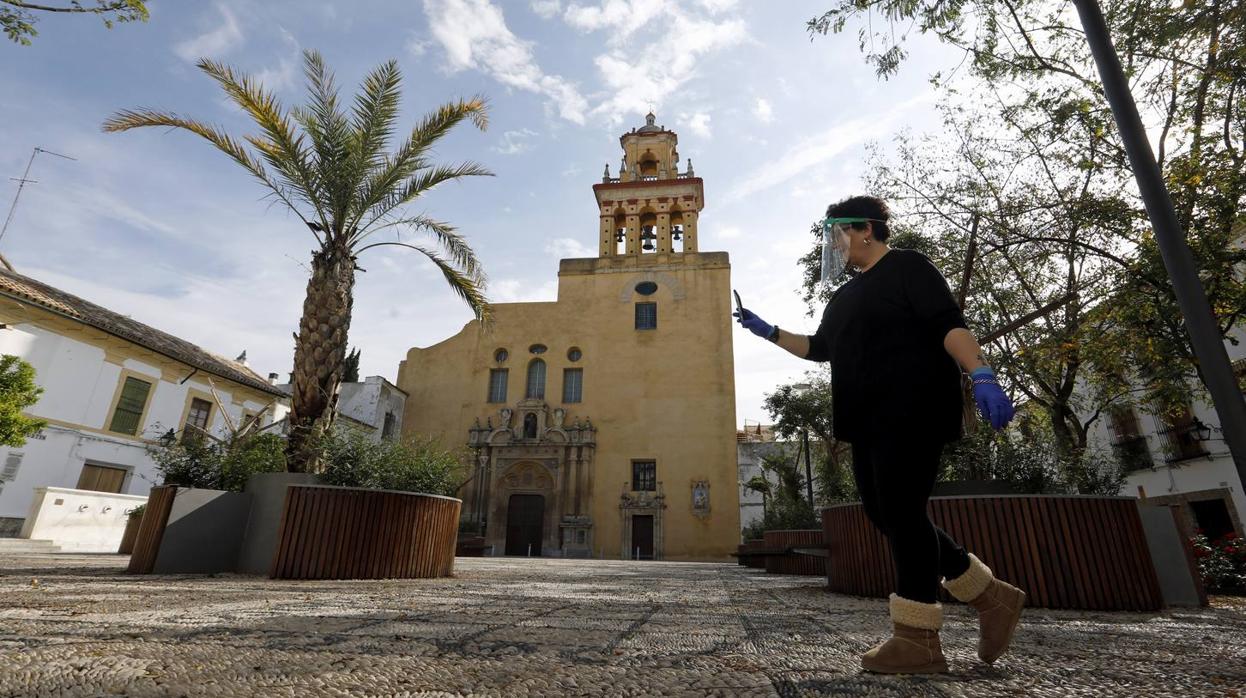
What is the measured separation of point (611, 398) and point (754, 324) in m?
21.6

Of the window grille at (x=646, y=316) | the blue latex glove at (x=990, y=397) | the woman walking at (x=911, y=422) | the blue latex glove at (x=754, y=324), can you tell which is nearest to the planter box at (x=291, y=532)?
the blue latex glove at (x=754, y=324)

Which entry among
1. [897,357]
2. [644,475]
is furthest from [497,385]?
[897,357]

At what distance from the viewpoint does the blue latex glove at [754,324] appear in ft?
8.90

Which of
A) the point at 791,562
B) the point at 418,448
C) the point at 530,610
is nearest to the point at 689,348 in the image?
the point at 791,562

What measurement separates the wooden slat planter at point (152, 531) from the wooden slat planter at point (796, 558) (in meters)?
7.44

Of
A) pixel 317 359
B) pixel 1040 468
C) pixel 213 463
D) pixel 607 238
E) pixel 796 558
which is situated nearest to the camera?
pixel 1040 468

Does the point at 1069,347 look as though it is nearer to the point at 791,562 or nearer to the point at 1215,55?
the point at 1215,55

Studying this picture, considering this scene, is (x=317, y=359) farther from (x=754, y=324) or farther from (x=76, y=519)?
(x=76, y=519)

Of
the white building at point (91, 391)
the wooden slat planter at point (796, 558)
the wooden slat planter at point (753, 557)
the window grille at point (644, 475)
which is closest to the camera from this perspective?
the wooden slat planter at point (796, 558)

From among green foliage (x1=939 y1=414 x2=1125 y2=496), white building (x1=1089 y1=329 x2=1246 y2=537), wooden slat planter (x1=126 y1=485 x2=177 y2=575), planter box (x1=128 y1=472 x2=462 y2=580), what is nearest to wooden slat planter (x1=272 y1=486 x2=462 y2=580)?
planter box (x1=128 y1=472 x2=462 y2=580)

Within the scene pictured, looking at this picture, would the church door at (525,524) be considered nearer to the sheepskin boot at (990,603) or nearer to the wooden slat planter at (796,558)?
the wooden slat planter at (796,558)

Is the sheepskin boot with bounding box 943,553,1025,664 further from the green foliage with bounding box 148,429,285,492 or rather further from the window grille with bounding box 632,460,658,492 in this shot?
the window grille with bounding box 632,460,658,492

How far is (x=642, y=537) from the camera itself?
2209 centimetres

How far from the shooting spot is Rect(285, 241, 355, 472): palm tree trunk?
6297 millimetres
